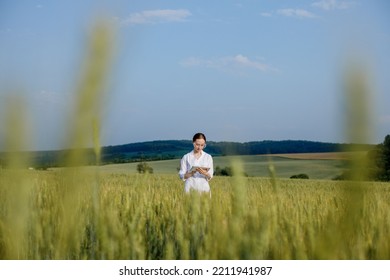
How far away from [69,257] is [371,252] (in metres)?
1.12

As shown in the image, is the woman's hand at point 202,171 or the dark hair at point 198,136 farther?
the dark hair at point 198,136

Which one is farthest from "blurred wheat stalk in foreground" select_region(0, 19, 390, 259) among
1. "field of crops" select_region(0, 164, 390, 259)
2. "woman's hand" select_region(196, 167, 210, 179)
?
"woman's hand" select_region(196, 167, 210, 179)

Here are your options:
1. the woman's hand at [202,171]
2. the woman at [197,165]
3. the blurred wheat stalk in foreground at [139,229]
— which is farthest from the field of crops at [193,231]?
the woman at [197,165]

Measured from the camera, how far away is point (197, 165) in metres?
4.87

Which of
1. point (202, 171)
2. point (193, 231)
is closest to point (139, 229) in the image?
point (193, 231)

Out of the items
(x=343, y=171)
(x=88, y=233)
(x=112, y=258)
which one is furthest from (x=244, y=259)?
(x=88, y=233)

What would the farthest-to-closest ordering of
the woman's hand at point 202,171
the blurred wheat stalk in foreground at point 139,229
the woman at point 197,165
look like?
the woman at point 197,165
the woman's hand at point 202,171
the blurred wheat stalk in foreground at point 139,229

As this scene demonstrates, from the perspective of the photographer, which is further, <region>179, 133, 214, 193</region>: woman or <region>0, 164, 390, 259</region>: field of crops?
<region>179, 133, 214, 193</region>: woman

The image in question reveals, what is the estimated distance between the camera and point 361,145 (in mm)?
892

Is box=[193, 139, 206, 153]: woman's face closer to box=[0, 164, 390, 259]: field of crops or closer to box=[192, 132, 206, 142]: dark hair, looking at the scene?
box=[192, 132, 206, 142]: dark hair

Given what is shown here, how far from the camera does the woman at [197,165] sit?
15.7ft

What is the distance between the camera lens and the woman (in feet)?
15.7

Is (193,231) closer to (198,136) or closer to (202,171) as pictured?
(202,171)

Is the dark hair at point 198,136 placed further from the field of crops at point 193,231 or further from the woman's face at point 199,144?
the field of crops at point 193,231
